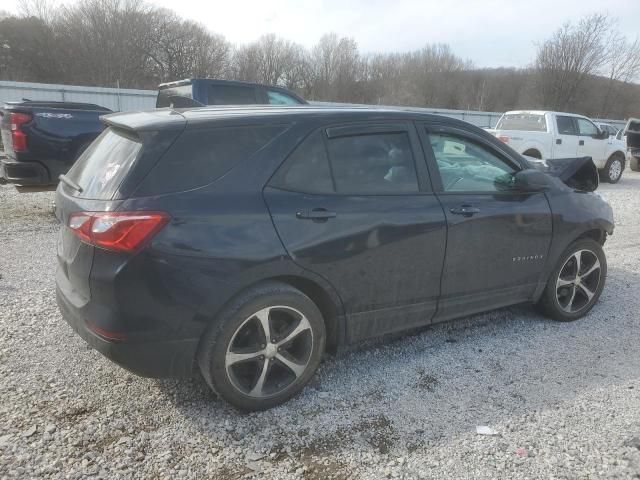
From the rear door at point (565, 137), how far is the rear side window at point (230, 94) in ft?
26.8

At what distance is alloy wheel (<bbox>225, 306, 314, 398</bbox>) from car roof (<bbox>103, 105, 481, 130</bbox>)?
1.08 meters

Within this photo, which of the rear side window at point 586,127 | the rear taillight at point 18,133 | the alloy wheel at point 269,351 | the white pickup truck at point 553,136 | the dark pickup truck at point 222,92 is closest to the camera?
the alloy wheel at point 269,351

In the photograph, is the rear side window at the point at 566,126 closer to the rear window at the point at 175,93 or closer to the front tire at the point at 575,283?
the rear window at the point at 175,93

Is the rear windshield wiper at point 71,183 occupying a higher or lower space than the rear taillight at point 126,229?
higher

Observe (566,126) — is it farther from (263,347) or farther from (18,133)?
(263,347)

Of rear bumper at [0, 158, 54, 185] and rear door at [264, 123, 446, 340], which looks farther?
rear bumper at [0, 158, 54, 185]

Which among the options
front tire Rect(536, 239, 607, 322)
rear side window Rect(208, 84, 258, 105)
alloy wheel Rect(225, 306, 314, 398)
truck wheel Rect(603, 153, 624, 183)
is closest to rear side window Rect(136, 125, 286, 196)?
alloy wheel Rect(225, 306, 314, 398)

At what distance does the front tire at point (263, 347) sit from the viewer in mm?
2500

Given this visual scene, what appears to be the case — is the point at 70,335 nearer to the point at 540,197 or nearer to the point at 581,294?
the point at 540,197

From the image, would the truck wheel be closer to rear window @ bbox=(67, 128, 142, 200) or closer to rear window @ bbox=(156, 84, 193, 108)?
rear window @ bbox=(156, 84, 193, 108)

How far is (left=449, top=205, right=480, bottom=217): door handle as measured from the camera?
3.20 meters

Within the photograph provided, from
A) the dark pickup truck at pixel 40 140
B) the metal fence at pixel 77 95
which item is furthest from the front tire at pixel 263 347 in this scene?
the metal fence at pixel 77 95

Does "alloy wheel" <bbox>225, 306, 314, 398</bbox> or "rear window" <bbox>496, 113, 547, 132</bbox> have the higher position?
"rear window" <bbox>496, 113, 547, 132</bbox>

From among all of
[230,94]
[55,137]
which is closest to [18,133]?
[55,137]
